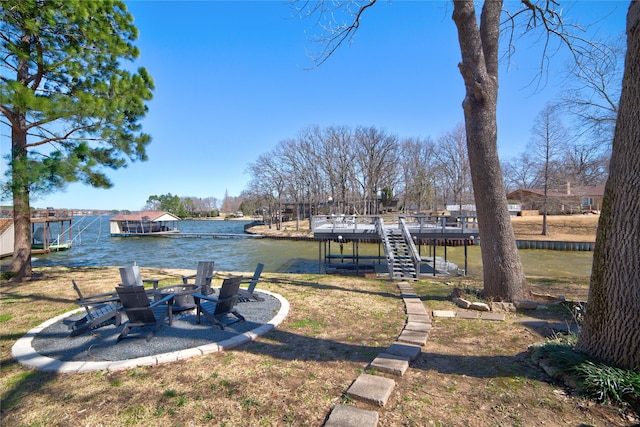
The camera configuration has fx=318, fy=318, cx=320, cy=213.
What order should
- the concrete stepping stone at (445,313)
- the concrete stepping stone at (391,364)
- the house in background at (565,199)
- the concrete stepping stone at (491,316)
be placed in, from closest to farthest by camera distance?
the concrete stepping stone at (391,364) < the concrete stepping stone at (491,316) < the concrete stepping stone at (445,313) < the house in background at (565,199)

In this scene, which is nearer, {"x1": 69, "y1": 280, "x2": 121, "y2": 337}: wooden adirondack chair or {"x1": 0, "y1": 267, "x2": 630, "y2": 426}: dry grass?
{"x1": 0, "y1": 267, "x2": 630, "y2": 426}: dry grass

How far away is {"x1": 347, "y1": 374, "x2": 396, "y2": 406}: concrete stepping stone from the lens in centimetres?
278

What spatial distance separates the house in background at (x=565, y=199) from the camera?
3392 cm

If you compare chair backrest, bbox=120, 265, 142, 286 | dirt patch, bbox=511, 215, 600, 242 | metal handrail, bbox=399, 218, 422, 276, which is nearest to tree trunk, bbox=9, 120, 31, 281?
chair backrest, bbox=120, 265, 142, 286

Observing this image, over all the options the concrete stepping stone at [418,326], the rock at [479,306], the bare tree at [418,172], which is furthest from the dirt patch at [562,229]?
the concrete stepping stone at [418,326]

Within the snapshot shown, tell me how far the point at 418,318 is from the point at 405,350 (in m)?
1.50

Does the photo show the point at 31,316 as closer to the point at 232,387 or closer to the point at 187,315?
the point at 187,315

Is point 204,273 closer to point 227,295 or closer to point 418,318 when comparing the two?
point 227,295

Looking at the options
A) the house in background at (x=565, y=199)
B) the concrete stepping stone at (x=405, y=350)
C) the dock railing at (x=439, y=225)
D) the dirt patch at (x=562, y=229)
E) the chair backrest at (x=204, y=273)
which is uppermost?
the house in background at (x=565, y=199)

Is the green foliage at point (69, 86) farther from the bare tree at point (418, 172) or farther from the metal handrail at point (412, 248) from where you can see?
the bare tree at point (418, 172)

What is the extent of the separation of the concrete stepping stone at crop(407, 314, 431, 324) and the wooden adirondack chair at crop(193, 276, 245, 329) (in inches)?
107

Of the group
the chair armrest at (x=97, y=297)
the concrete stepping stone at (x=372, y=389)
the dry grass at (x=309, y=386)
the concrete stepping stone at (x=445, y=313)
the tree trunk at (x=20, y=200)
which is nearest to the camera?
the dry grass at (x=309, y=386)

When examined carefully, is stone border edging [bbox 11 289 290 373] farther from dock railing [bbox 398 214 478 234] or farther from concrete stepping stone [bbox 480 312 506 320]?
Result: dock railing [bbox 398 214 478 234]

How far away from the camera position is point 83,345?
4227 mm
